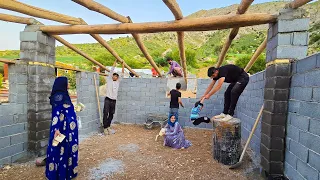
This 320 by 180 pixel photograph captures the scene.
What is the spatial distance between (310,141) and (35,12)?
→ 459cm

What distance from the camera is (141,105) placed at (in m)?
8.21

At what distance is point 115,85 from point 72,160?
3.48m

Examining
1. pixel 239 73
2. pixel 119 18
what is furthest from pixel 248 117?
pixel 119 18

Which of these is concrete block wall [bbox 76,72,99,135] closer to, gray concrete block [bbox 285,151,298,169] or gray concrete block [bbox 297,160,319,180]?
gray concrete block [bbox 285,151,298,169]

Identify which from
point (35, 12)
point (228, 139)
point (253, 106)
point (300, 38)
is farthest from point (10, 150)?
point (300, 38)

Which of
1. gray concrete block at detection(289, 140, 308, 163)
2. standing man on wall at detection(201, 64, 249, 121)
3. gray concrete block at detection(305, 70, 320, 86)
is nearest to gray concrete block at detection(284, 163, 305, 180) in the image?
gray concrete block at detection(289, 140, 308, 163)

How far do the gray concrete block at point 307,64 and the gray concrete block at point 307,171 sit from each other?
119 centimetres

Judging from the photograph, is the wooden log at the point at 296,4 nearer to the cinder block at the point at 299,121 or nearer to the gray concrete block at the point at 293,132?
the cinder block at the point at 299,121

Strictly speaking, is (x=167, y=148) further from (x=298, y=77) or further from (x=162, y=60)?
(x=162, y=60)

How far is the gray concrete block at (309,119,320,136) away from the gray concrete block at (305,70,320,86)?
0.43 m

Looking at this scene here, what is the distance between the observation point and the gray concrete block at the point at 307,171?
7.53 feet

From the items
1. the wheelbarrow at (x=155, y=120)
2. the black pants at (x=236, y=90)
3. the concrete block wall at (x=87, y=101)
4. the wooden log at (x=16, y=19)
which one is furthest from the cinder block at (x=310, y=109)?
the concrete block wall at (x=87, y=101)

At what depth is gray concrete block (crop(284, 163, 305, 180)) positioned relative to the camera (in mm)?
2644

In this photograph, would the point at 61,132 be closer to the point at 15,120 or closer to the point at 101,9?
the point at 15,120
